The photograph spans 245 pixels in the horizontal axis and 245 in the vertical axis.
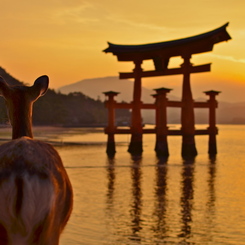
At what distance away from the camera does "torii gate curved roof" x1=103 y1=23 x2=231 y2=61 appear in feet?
67.2

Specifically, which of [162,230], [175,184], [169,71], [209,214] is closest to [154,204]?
[209,214]

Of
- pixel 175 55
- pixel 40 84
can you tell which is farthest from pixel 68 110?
pixel 40 84

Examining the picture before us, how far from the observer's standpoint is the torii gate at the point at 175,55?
68.5ft

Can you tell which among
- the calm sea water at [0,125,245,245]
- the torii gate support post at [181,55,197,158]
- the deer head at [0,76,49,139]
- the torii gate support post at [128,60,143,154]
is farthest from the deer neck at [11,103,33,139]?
the torii gate support post at [128,60,143,154]

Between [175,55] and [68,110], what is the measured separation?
327 feet

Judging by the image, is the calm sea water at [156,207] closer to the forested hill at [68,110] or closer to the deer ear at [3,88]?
the deer ear at [3,88]

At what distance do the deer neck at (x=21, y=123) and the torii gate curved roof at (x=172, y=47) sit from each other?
17980 millimetres

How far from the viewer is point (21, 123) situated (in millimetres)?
3029

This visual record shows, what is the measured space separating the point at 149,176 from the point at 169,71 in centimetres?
723

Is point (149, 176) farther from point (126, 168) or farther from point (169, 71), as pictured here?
point (169, 71)

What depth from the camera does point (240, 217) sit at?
9.63 m

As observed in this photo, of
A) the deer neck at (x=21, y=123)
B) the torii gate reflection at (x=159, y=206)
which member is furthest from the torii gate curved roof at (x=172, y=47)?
the deer neck at (x=21, y=123)

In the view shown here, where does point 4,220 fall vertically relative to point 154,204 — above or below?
above

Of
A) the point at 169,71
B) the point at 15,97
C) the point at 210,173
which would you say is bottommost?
the point at 210,173
